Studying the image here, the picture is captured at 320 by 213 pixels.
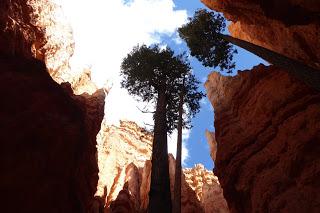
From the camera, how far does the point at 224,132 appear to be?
71.3 ft

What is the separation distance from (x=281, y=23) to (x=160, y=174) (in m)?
11.7

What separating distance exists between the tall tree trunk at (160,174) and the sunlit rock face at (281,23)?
8.28 metres

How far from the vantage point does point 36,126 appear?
16.6 meters

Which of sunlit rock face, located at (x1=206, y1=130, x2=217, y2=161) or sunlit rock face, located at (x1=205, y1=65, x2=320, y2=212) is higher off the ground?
sunlit rock face, located at (x1=206, y1=130, x2=217, y2=161)

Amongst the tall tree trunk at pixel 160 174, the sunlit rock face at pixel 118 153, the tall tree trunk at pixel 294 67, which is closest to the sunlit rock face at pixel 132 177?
the sunlit rock face at pixel 118 153

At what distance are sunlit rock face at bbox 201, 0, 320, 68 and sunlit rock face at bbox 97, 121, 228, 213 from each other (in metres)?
10.4

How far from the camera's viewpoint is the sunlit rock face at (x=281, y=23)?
1773 cm

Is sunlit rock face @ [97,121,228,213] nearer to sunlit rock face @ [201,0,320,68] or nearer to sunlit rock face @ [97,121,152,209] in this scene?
sunlit rock face @ [97,121,152,209]

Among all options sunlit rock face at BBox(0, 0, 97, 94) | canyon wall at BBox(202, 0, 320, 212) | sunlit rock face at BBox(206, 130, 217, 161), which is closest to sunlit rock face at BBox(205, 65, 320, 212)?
canyon wall at BBox(202, 0, 320, 212)

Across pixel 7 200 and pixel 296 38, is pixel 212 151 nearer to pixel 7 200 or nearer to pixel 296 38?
pixel 296 38

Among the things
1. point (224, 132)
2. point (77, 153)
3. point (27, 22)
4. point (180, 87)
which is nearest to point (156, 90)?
point (180, 87)

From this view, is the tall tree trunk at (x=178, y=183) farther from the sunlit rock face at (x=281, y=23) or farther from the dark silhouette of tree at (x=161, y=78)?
the sunlit rock face at (x=281, y=23)

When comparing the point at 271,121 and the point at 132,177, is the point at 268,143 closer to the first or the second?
the point at 271,121

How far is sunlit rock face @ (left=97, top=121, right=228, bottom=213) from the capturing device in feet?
110
